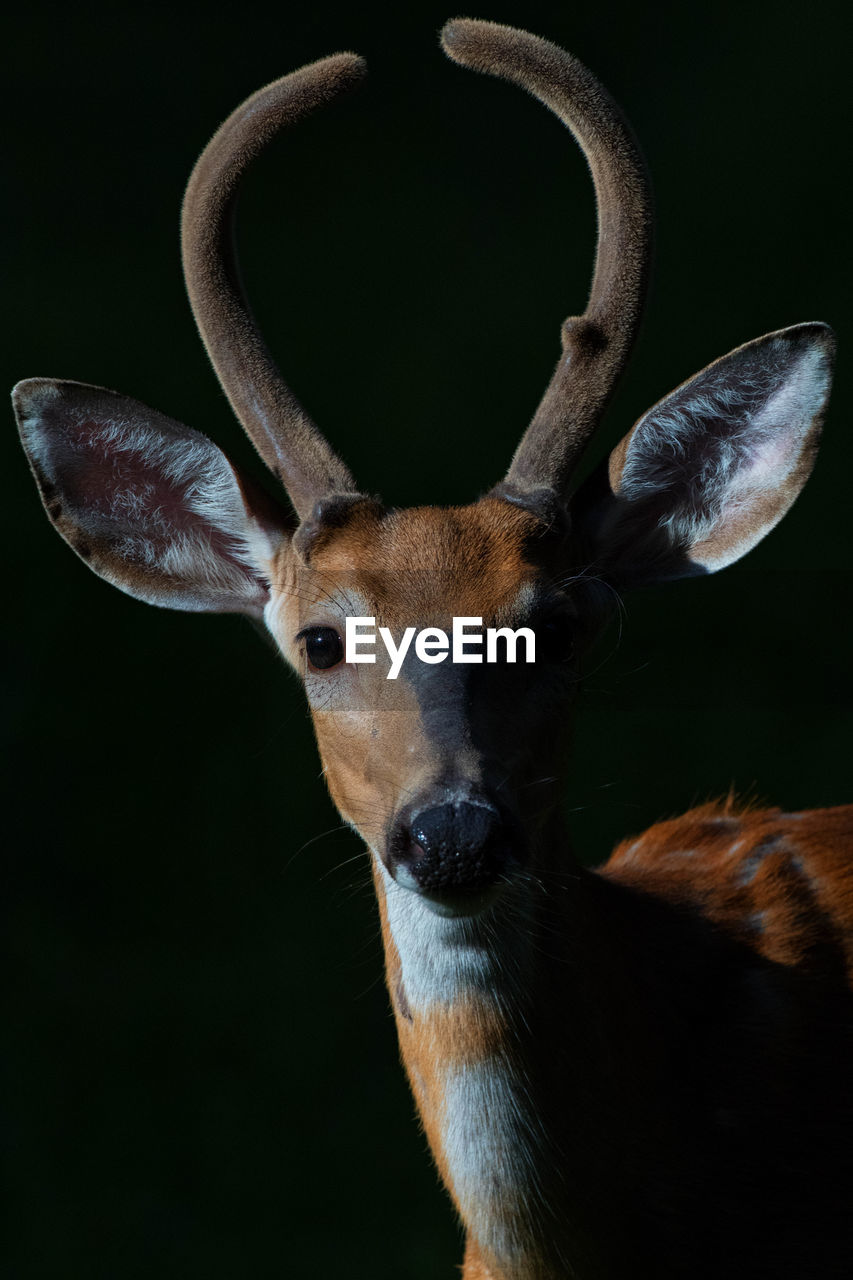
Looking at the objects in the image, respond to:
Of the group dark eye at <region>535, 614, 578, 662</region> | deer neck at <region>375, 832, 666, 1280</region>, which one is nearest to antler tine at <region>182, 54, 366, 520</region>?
dark eye at <region>535, 614, 578, 662</region>

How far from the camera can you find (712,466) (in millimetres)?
2232

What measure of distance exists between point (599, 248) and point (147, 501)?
2.50ft

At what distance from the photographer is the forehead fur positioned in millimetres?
1938

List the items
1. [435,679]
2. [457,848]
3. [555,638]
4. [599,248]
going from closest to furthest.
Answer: [457,848] → [435,679] → [555,638] → [599,248]

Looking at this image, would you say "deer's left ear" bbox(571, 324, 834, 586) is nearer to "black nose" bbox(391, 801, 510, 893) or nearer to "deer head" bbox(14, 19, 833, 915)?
"deer head" bbox(14, 19, 833, 915)

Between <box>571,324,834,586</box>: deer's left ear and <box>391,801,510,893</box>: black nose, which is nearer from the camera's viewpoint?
<box>391,801,510,893</box>: black nose

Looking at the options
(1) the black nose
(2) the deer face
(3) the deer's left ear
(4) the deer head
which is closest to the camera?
(1) the black nose

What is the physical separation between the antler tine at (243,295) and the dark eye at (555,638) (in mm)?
354

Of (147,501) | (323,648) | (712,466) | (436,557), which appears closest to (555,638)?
(436,557)

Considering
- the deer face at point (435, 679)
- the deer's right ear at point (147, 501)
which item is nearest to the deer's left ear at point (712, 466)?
the deer face at point (435, 679)

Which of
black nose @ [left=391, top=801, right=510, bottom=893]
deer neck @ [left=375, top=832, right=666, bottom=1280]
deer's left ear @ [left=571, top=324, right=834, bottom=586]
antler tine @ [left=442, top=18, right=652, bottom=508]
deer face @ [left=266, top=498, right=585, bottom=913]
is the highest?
antler tine @ [left=442, top=18, right=652, bottom=508]

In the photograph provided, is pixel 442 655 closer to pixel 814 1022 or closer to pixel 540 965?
pixel 540 965

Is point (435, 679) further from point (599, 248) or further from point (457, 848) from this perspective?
point (599, 248)

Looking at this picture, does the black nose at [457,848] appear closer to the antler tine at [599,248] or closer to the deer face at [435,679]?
the deer face at [435,679]
